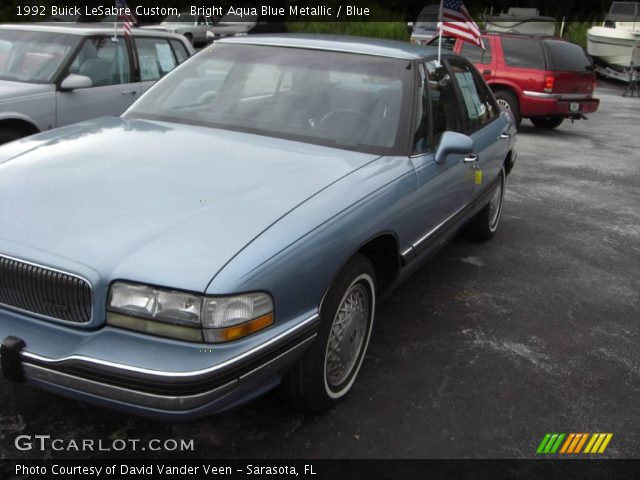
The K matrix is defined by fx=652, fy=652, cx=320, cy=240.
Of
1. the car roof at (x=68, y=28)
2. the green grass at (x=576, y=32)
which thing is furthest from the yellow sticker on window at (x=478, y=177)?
the green grass at (x=576, y=32)

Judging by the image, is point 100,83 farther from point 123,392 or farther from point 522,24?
point 522,24

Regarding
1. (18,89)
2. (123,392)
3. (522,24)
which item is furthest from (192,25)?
(123,392)

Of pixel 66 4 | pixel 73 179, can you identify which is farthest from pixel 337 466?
pixel 66 4

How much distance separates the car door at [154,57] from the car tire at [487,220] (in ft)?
12.0

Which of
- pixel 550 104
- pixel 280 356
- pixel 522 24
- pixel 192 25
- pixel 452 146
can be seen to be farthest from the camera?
pixel 192 25

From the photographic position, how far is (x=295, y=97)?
3.67m

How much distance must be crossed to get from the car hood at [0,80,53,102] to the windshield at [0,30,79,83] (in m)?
0.10

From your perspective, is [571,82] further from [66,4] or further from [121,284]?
[66,4]

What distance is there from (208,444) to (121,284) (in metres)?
0.91

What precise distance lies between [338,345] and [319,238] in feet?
2.05

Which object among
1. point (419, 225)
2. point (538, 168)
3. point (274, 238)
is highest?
point (274, 238)

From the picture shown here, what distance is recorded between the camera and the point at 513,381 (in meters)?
3.39

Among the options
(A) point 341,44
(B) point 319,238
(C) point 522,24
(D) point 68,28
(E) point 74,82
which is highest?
(C) point 522,24

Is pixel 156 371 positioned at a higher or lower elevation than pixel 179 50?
lower
